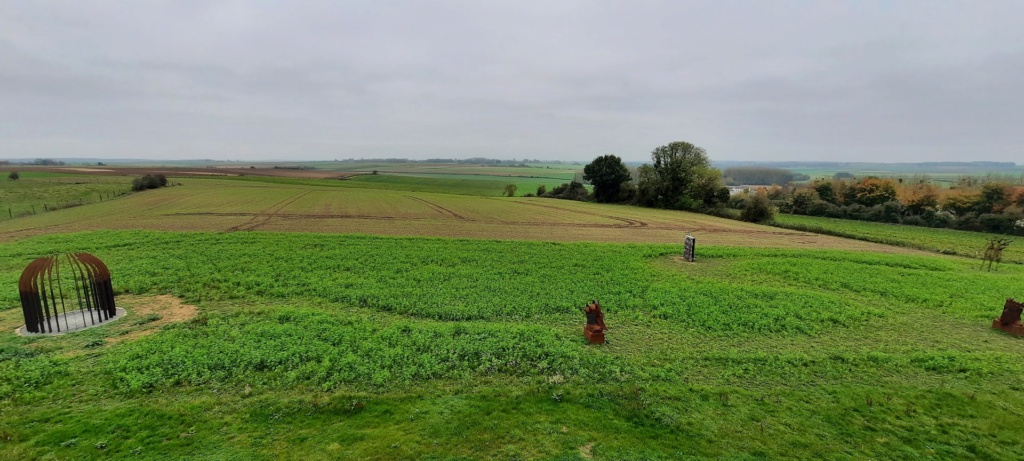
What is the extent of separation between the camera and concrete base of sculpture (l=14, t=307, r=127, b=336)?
11.3m

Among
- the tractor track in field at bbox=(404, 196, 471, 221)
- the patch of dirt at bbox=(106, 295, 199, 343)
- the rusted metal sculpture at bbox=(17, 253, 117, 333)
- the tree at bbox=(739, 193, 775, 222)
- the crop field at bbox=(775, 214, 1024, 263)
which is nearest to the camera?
the rusted metal sculpture at bbox=(17, 253, 117, 333)

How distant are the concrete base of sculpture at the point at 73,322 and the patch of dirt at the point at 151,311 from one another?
1.23 feet

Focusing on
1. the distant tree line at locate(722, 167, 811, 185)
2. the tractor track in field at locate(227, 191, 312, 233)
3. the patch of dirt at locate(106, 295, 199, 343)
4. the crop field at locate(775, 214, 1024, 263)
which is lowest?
A: the crop field at locate(775, 214, 1024, 263)

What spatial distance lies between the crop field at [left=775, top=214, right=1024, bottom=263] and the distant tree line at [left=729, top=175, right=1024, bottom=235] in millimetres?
1953

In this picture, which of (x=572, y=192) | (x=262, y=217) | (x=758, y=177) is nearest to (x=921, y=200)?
(x=572, y=192)

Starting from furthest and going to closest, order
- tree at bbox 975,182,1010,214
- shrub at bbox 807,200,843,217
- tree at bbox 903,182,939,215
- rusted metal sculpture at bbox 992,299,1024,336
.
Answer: shrub at bbox 807,200,843,217, tree at bbox 903,182,939,215, tree at bbox 975,182,1010,214, rusted metal sculpture at bbox 992,299,1024,336

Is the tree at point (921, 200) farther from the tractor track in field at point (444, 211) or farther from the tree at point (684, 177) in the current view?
the tractor track in field at point (444, 211)

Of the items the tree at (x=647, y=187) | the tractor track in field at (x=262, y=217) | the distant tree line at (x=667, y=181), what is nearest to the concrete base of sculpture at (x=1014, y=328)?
the tractor track in field at (x=262, y=217)

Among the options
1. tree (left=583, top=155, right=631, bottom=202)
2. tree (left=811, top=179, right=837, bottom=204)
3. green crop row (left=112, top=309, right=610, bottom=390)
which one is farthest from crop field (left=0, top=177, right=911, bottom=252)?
tree (left=811, top=179, right=837, bottom=204)

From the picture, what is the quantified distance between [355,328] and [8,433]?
20.5ft

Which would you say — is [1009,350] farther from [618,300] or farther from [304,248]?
[304,248]

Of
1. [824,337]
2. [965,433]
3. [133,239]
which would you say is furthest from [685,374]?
[133,239]

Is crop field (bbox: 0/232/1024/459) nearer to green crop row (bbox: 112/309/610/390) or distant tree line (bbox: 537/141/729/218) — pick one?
green crop row (bbox: 112/309/610/390)

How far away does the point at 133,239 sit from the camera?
24.2 metres
